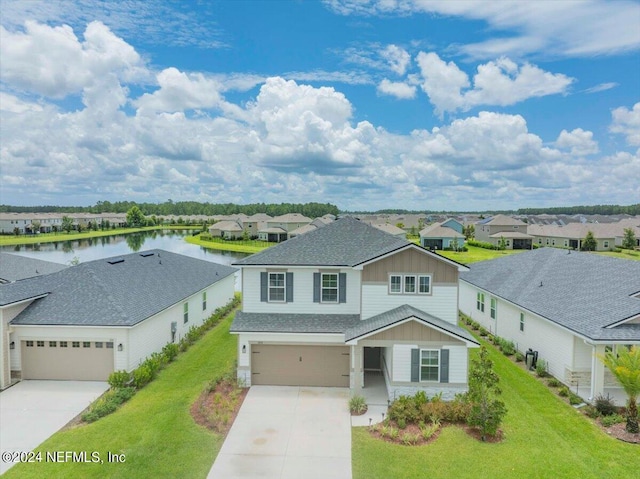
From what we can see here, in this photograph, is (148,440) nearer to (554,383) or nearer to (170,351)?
(170,351)

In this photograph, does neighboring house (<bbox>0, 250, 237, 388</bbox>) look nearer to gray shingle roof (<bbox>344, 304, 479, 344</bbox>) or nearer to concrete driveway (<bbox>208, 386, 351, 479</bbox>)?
concrete driveway (<bbox>208, 386, 351, 479</bbox>)

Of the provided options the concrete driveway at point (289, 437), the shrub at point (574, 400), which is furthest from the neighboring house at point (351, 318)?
the shrub at point (574, 400)

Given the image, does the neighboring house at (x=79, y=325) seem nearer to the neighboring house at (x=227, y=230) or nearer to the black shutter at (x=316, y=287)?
the black shutter at (x=316, y=287)

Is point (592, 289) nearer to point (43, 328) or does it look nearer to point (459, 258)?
point (43, 328)

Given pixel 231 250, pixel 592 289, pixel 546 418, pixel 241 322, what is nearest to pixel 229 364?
pixel 241 322

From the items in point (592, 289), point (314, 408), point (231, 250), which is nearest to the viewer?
point (314, 408)

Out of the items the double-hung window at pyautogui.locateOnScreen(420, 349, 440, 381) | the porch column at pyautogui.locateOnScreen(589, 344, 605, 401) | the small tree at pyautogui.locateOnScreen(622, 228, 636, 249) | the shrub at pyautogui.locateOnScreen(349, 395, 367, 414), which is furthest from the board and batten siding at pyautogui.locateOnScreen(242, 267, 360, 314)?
the small tree at pyautogui.locateOnScreen(622, 228, 636, 249)
